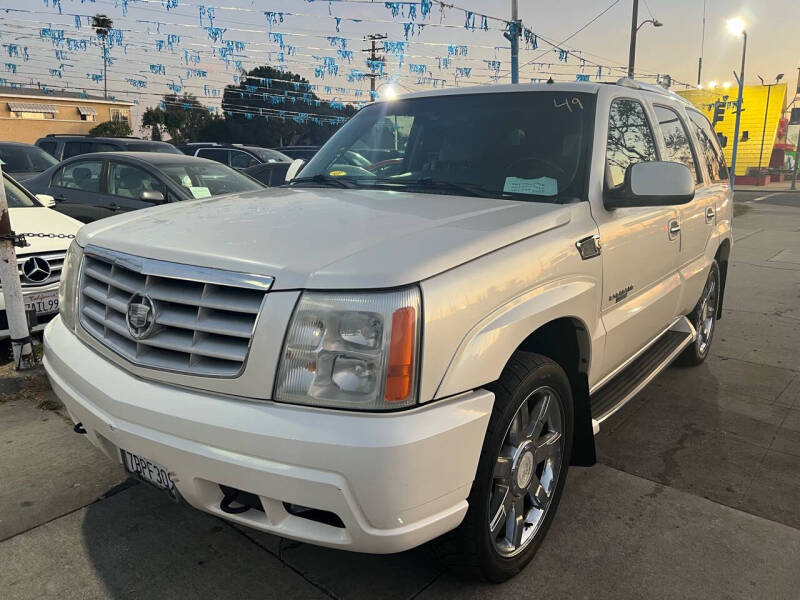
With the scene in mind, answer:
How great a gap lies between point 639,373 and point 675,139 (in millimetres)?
1541

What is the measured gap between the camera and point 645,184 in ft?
9.41

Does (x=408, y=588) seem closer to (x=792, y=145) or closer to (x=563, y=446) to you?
(x=563, y=446)

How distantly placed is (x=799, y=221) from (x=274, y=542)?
18.2m

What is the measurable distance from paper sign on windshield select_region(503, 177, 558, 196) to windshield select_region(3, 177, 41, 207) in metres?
4.96

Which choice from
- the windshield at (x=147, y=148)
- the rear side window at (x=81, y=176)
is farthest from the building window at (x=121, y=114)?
the rear side window at (x=81, y=176)

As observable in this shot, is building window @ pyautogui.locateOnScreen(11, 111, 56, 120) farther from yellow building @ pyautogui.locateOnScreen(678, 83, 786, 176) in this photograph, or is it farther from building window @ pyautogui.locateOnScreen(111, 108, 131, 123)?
yellow building @ pyautogui.locateOnScreen(678, 83, 786, 176)

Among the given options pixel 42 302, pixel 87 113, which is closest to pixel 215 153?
pixel 42 302

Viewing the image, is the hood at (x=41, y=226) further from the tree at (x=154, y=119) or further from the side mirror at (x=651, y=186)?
the tree at (x=154, y=119)

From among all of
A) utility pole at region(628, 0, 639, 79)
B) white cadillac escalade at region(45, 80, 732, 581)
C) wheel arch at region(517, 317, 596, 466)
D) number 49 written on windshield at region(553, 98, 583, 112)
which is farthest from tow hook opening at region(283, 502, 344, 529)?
utility pole at region(628, 0, 639, 79)

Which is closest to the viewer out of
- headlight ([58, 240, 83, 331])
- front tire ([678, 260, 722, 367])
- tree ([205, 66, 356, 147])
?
headlight ([58, 240, 83, 331])

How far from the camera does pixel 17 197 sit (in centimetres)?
608

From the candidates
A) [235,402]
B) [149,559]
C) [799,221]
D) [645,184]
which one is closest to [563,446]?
[645,184]

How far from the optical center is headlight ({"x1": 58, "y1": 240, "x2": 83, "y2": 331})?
2.70m

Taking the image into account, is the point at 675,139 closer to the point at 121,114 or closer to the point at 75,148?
the point at 75,148
